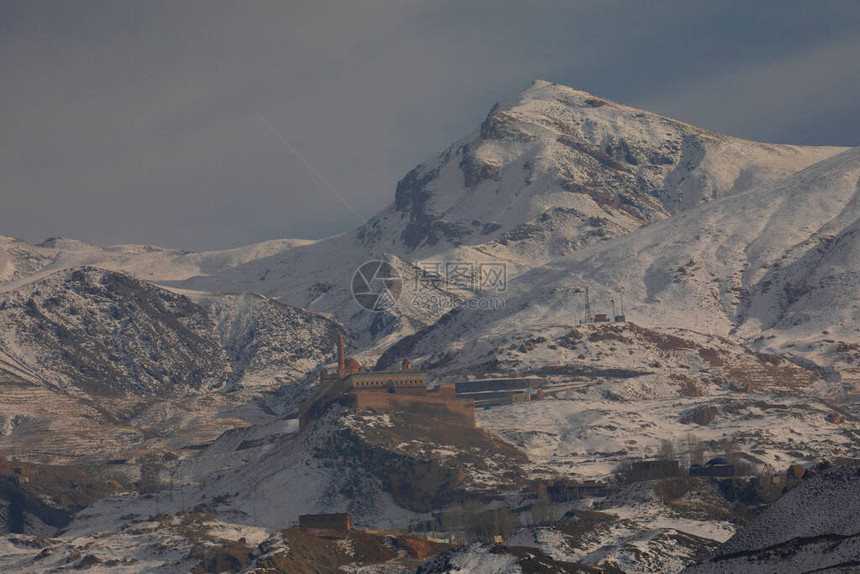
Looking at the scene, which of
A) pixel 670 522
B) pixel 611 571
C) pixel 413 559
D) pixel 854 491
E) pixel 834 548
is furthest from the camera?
pixel 670 522

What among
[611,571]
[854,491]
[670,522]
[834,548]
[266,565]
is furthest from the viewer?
[670,522]

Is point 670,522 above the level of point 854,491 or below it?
below

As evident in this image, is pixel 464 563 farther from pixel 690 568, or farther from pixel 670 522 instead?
pixel 670 522

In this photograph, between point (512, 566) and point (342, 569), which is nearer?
point (512, 566)

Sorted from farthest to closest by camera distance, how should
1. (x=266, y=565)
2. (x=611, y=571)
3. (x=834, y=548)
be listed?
(x=266, y=565), (x=611, y=571), (x=834, y=548)

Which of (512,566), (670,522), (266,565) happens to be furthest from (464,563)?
(670,522)

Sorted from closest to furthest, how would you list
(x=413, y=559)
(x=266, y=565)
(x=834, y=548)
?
(x=834, y=548) < (x=266, y=565) < (x=413, y=559)

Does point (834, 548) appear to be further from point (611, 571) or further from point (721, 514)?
point (721, 514)

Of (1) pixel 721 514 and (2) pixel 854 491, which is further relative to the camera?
(1) pixel 721 514

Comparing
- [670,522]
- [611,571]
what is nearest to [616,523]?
[670,522]
